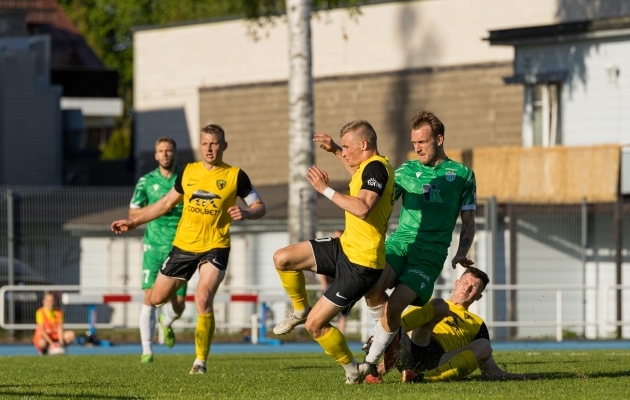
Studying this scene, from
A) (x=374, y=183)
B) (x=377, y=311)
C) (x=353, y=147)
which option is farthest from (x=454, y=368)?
(x=353, y=147)

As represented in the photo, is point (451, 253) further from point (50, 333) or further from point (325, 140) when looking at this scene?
point (325, 140)

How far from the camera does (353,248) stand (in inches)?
416

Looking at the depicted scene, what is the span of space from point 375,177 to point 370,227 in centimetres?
39

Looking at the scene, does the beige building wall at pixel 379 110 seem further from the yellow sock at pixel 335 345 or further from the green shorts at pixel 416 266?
the yellow sock at pixel 335 345

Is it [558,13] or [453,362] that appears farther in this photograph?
[558,13]

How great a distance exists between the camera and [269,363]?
15.4 metres

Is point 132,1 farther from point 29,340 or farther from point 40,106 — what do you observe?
point 29,340

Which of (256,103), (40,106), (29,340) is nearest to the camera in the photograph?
(29,340)

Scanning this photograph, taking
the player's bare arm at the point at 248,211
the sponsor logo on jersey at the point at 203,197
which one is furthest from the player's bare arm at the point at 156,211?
the player's bare arm at the point at 248,211

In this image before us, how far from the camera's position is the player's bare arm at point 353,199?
1021 centimetres

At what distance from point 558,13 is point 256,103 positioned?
9.93 meters

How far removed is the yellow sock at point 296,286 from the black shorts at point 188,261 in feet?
5.84

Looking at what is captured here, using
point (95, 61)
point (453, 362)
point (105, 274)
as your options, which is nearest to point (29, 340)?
point (105, 274)

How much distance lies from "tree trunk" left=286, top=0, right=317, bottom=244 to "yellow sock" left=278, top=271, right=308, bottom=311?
1584cm
